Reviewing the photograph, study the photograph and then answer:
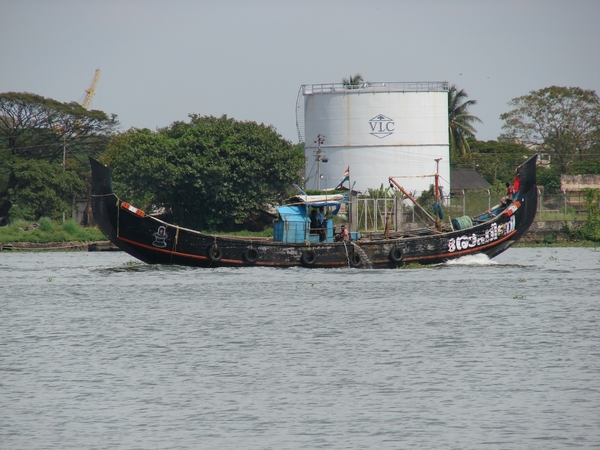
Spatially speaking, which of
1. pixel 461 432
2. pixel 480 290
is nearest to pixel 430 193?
pixel 480 290

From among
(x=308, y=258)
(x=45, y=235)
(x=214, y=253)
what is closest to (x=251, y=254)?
(x=214, y=253)

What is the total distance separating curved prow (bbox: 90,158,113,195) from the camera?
3030 cm

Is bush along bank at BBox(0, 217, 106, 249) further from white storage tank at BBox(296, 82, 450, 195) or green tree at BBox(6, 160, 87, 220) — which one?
white storage tank at BBox(296, 82, 450, 195)

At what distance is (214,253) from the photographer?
1209 inches

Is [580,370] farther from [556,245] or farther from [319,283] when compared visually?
[556,245]

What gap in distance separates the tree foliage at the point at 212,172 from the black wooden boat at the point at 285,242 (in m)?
20.3

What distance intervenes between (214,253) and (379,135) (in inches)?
1092

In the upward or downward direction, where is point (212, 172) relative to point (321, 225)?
upward

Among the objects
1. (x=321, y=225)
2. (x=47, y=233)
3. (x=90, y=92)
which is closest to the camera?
(x=321, y=225)

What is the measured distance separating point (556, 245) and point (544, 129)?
1354 inches

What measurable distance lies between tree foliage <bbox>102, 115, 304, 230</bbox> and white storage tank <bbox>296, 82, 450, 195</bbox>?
275cm

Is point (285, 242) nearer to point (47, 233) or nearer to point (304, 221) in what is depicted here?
point (304, 221)

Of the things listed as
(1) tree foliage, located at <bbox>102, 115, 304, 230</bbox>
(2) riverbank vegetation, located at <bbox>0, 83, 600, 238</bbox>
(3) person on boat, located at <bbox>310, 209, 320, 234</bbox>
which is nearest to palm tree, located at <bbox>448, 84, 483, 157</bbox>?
(2) riverbank vegetation, located at <bbox>0, 83, 600, 238</bbox>

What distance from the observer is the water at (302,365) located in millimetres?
11664
